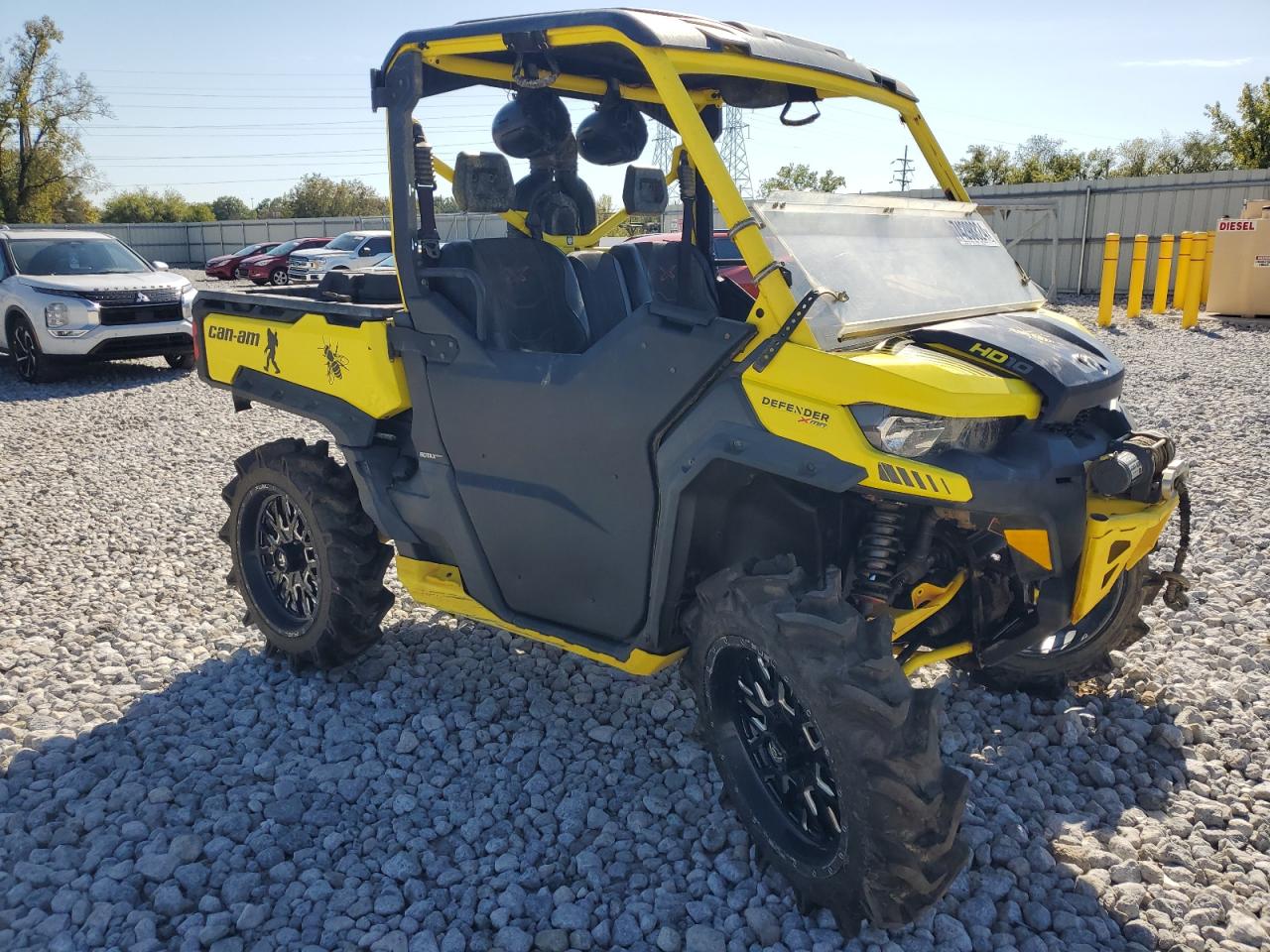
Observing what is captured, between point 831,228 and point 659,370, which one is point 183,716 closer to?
point 659,370

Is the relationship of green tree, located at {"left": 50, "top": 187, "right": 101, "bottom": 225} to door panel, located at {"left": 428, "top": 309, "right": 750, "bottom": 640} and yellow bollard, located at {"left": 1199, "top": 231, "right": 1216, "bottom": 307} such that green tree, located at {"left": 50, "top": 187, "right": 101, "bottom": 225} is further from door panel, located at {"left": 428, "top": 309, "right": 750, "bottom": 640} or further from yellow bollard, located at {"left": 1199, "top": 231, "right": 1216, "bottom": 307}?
door panel, located at {"left": 428, "top": 309, "right": 750, "bottom": 640}

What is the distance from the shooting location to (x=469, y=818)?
10.8ft

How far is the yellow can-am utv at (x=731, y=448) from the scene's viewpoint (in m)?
2.67

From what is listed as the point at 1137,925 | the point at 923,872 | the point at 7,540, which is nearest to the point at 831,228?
the point at 923,872

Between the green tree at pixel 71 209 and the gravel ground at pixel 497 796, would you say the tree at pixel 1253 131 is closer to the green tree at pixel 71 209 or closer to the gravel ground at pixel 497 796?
the gravel ground at pixel 497 796

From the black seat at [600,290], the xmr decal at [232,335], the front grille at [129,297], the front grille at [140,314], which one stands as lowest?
the front grille at [140,314]

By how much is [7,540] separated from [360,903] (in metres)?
4.64

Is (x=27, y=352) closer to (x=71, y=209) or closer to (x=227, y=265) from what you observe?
(x=227, y=265)

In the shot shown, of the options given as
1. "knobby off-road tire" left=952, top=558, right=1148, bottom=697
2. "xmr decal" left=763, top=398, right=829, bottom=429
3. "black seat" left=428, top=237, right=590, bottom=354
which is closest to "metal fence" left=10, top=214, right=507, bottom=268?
"black seat" left=428, top=237, right=590, bottom=354

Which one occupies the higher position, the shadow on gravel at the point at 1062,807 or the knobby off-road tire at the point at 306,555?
the knobby off-road tire at the point at 306,555

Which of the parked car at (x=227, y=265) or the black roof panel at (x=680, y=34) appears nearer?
the black roof panel at (x=680, y=34)

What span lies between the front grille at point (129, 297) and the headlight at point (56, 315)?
0.27 meters

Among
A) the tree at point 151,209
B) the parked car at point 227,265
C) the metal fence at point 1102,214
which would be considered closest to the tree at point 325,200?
the tree at point 151,209

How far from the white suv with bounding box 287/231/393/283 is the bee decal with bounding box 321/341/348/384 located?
20.4 metres
